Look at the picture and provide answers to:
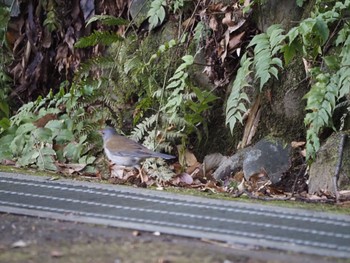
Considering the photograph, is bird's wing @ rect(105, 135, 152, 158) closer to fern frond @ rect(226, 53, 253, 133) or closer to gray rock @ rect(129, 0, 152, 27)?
fern frond @ rect(226, 53, 253, 133)

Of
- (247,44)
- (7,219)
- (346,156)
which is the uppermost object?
(247,44)

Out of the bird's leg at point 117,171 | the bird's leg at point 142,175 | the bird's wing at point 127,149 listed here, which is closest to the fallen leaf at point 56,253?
the bird's leg at point 142,175

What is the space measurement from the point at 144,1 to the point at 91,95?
138cm

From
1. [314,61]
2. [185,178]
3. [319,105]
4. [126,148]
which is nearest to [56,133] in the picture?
[126,148]

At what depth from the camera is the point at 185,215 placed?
4625 mm

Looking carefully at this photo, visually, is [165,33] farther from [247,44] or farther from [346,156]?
[346,156]

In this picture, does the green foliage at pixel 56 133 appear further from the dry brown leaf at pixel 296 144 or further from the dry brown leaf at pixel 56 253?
the dry brown leaf at pixel 56 253

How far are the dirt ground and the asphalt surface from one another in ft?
0.35

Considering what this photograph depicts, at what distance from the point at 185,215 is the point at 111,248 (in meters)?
0.94

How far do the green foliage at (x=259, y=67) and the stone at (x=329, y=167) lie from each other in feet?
2.65

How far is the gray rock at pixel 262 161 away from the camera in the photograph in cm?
680

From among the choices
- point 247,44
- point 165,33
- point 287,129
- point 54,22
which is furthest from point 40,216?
point 54,22

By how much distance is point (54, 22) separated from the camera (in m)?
9.73

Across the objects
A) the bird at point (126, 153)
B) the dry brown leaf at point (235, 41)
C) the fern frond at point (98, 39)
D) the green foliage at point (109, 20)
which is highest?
the green foliage at point (109, 20)
